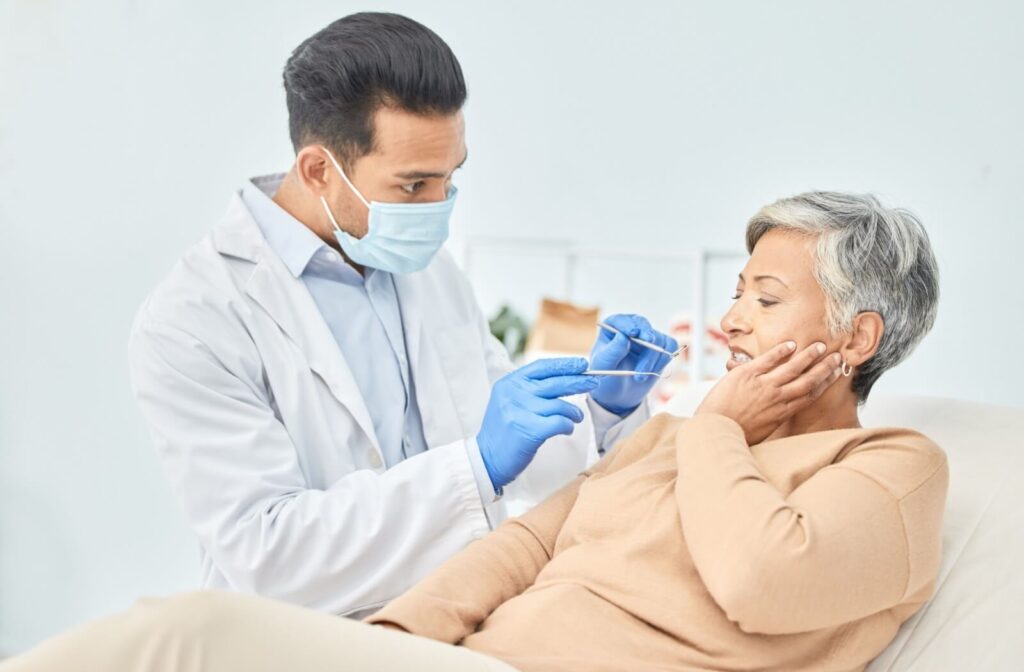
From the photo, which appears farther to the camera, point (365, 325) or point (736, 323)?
point (365, 325)

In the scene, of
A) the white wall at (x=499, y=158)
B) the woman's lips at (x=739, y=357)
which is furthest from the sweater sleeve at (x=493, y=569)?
the white wall at (x=499, y=158)

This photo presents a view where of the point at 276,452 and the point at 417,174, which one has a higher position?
the point at 417,174

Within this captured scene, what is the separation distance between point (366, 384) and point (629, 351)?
0.44m

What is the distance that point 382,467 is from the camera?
185cm

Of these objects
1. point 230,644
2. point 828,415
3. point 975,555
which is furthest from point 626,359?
point 230,644

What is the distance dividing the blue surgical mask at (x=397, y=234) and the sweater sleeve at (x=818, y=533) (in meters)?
0.69

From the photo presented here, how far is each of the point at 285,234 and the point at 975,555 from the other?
1151 mm

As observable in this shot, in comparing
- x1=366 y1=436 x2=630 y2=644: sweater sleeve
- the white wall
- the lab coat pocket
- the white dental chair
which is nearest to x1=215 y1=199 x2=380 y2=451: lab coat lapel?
the lab coat pocket

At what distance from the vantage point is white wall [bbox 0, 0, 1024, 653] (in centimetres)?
264

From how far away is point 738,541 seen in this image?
4.16 ft

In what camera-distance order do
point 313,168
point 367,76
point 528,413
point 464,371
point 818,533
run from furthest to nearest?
1. point 464,371
2. point 313,168
3. point 367,76
4. point 528,413
5. point 818,533

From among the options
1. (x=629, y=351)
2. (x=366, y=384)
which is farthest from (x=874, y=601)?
(x=366, y=384)

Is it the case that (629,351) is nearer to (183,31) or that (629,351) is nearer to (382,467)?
(382,467)

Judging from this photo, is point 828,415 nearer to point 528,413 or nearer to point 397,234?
A: point 528,413
